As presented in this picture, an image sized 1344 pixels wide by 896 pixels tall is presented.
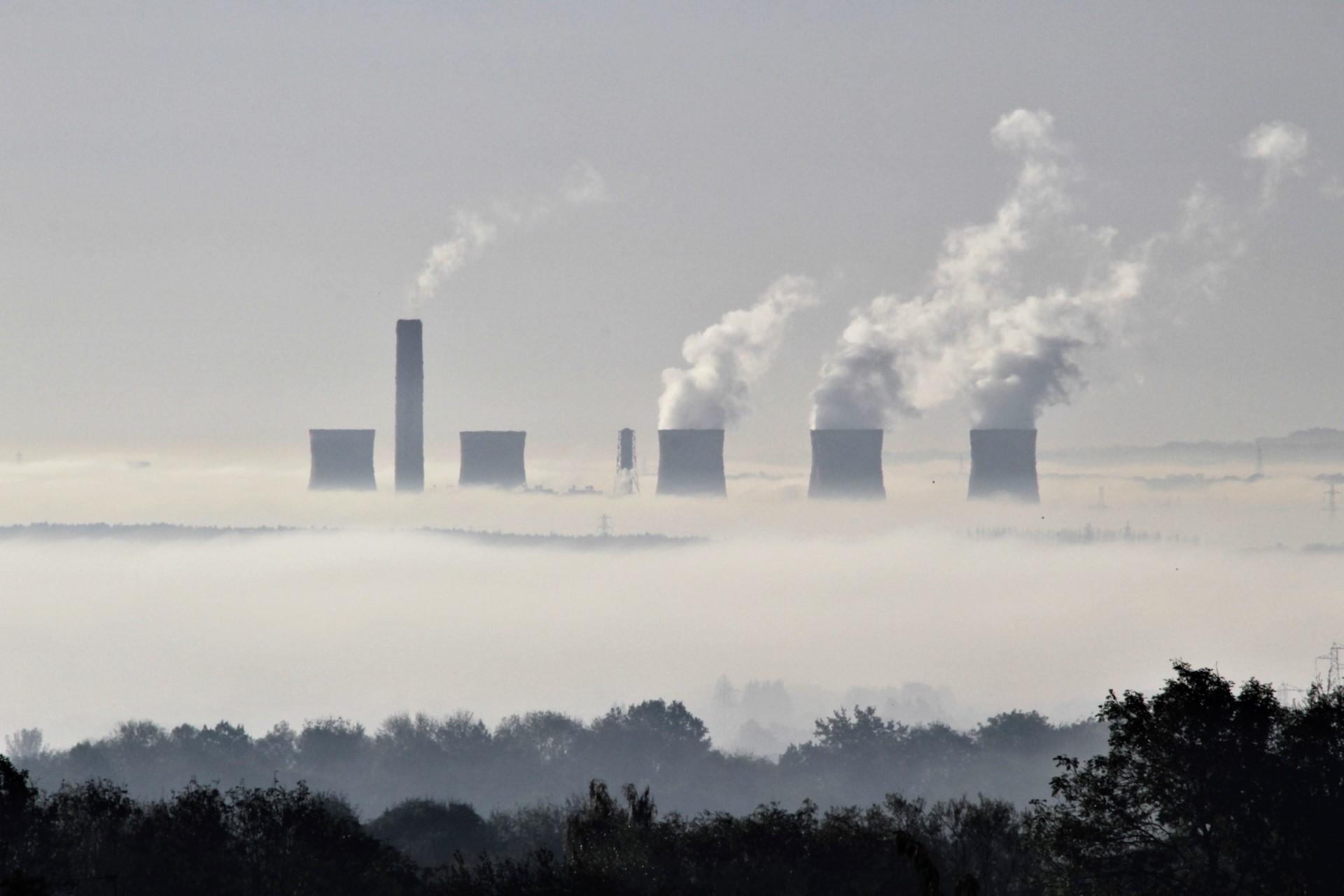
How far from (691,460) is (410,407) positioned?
5198 cm

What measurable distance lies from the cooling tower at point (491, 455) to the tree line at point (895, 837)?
3785 inches

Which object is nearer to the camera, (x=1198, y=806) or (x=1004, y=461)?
(x=1198, y=806)

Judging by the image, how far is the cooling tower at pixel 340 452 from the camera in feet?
458

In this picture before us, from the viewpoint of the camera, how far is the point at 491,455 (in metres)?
138

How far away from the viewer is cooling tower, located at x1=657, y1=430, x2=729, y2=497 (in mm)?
122188

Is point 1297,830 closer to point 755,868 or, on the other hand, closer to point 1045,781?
point 755,868

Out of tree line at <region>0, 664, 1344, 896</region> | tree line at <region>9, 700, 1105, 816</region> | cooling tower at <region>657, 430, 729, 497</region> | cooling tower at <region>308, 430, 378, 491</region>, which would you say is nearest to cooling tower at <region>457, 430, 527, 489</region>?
cooling tower at <region>308, 430, 378, 491</region>

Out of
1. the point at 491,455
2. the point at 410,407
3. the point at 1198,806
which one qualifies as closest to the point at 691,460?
the point at 491,455

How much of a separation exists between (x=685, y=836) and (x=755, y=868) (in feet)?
5.68

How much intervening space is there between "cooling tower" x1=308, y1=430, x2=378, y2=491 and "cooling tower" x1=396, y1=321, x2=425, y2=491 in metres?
24.3

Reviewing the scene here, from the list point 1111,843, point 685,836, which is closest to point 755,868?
point 685,836

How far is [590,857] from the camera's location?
3447 centimetres

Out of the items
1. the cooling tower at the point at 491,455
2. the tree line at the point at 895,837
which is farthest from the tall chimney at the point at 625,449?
the tree line at the point at 895,837

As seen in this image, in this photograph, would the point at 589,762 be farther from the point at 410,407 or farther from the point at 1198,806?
the point at 1198,806
